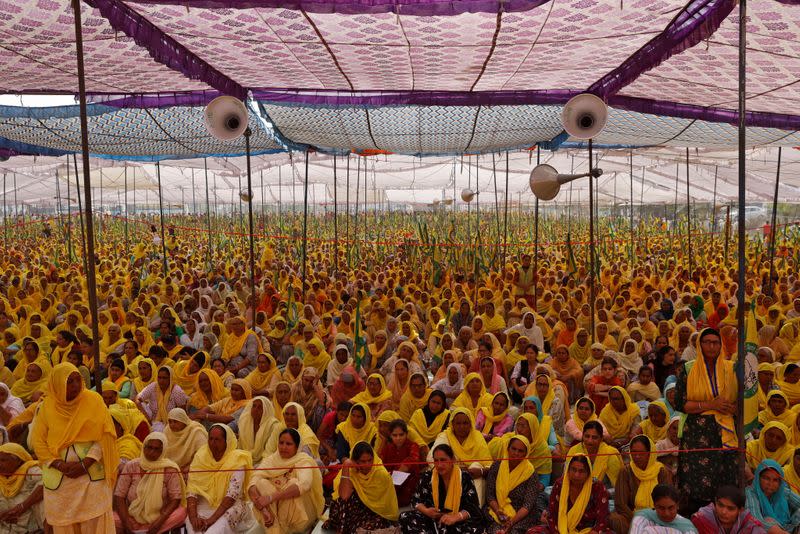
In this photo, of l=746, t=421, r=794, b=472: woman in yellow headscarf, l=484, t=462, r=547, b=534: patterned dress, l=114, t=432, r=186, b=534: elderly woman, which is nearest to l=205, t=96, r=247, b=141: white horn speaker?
l=114, t=432, r=186, b=534: elderly woman

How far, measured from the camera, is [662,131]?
7266 mm

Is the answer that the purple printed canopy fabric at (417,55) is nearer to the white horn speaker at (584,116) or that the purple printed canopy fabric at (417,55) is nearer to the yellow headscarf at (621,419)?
the white horn speaker at (584,116)

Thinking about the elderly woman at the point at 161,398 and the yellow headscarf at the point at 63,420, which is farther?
the elderly woman at the point at 161,398

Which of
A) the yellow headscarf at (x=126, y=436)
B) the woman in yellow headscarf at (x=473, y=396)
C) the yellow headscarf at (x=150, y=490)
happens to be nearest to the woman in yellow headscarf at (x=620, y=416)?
the woman in yellow headscarf at (x=473, y=396)

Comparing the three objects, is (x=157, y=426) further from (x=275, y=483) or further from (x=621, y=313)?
(x=621, y=313)

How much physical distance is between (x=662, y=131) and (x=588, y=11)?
416cm

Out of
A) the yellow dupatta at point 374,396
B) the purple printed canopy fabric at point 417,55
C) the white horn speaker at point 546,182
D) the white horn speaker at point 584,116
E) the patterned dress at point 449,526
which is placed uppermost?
the purple printed canopy fabric at point 417,55

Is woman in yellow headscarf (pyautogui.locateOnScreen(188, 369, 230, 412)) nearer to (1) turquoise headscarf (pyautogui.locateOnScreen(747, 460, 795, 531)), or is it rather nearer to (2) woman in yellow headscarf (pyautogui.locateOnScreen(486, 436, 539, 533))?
(2) woman in yellow headscarf (pyautogui.locateOnScreen(486, 436, 539, 533))

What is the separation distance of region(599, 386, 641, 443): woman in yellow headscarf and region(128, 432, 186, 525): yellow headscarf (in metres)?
2.84

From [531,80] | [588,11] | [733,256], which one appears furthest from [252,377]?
[733,256]

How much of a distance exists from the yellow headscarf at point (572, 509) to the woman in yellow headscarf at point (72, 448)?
223 centimetres

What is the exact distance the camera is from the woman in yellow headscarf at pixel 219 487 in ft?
12.3

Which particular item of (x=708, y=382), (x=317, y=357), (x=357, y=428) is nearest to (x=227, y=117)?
(x=357, y=428)

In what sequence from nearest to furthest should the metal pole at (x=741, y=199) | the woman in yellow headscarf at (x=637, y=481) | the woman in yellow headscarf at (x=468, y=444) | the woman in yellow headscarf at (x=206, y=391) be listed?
the metal pole at (x=741, y=199) → the woman in yellow headscarf at (x=637, y=481) → the woman in yellow headscarf at (x=468, y=444) → the woman in yellow headscarf at (x=206, y=391)
